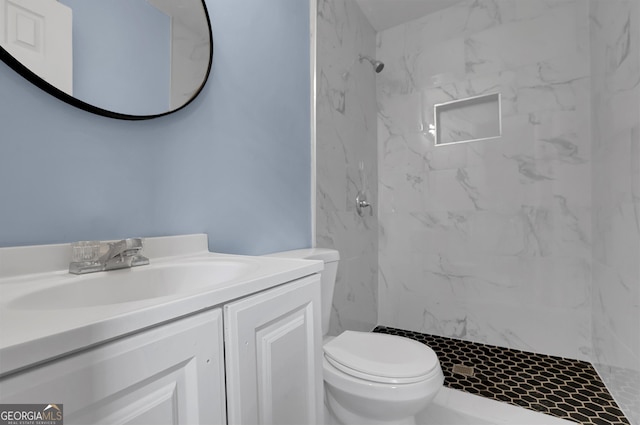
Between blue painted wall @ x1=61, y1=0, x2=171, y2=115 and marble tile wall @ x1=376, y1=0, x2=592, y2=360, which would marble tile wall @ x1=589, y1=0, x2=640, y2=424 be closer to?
marble tile wall @ x1=376, y1=0, x2=592, y2=360

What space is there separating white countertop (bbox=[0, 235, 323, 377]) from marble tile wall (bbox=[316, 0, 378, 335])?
987mm

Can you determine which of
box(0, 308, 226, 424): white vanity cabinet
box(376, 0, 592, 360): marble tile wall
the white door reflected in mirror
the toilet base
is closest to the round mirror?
the white door reflected in mirror

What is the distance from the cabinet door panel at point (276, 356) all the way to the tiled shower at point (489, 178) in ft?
3.14

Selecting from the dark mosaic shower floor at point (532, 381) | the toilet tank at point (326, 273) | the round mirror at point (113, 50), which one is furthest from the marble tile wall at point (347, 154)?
the round mirror at point (113, 50)

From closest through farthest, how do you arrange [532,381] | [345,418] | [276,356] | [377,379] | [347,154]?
[276,356] → [377,379] → [345,418] → [532,381] → [347,154]

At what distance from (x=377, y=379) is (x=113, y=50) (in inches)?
49.9

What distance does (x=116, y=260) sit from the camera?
731 mm

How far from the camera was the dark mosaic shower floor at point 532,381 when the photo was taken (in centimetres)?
137

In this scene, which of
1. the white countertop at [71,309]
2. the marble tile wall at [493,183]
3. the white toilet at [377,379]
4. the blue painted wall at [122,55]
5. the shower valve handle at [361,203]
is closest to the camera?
the white countertop at [71,309]

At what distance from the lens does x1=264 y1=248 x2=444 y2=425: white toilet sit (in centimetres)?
100

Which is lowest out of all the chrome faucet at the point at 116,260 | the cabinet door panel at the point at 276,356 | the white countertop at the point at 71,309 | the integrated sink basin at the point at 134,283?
the cabinet door panel at the point at 276,356

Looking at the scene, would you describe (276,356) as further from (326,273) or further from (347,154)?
(347,154)

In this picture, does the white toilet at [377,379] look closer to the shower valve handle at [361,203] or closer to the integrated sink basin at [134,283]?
the integrated sink basin at [134,283]

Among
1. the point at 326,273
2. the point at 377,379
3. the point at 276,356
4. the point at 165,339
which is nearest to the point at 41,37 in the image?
the point at 165,339
